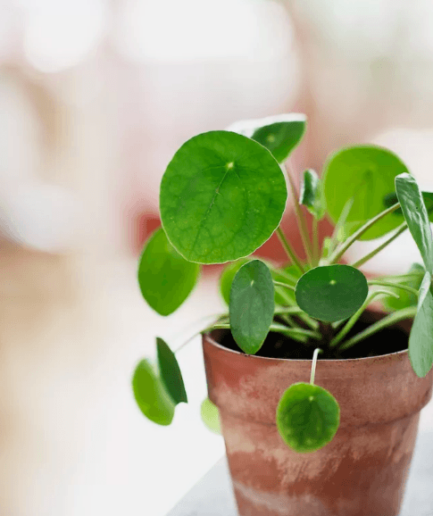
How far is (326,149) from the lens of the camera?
13.0ft

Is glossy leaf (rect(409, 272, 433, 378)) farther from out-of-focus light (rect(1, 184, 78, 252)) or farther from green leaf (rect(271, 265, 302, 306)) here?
out-of-focus light (rect(1, 184, 78, 252))

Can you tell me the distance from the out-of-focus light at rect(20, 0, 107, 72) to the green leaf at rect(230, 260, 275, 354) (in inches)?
138

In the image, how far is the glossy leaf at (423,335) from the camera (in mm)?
481

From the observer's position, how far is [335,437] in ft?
1.92

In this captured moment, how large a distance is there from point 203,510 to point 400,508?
0.80 ft

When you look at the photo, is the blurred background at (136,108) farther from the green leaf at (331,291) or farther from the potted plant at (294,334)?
the green leaf at (331,291)

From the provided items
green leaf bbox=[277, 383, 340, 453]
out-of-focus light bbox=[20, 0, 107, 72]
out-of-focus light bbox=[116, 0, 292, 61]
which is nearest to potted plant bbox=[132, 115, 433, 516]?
green leaf bbox=[277, 383, 340, 453]

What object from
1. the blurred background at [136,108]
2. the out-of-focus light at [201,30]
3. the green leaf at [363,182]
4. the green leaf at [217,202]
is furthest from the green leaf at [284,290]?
the out-of-focus light at [201,30]

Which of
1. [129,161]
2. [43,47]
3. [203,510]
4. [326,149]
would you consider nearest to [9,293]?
[129,161]

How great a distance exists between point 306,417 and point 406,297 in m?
0.31

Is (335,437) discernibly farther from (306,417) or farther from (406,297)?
(406,297)

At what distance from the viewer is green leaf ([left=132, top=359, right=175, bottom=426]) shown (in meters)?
0.62

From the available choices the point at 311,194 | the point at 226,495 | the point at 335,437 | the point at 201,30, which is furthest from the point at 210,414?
the point at 201,30

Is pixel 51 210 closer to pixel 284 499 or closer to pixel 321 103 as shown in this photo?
pixel 321 103
